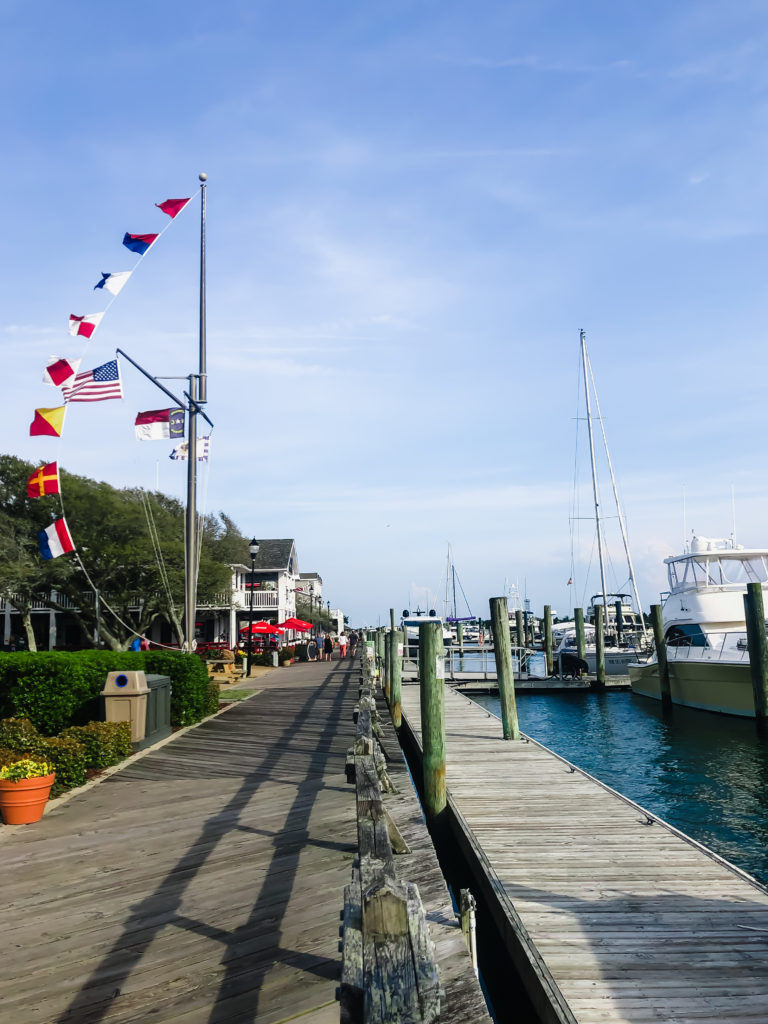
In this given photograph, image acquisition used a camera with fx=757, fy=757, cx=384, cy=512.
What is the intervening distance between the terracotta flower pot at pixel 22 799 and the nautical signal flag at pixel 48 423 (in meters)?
12.2

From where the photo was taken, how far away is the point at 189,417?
2025cm

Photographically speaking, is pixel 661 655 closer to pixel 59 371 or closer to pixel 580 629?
pixel 580 629

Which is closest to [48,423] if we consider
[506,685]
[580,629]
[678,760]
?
[506,685]

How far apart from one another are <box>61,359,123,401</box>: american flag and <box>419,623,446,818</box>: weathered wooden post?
11373 millimetres

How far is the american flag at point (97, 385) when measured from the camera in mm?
18672

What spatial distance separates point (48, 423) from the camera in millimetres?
18562

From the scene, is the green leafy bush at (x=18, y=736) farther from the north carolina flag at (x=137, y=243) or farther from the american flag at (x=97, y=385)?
the north carolina flag at (x=137, y=243)

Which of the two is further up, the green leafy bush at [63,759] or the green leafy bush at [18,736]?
the green leafy bush at [18,736]

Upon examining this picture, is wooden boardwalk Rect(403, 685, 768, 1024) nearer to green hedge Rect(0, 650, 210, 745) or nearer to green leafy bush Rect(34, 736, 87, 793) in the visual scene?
green leafy bush Rect(34, 736, 87, 793)

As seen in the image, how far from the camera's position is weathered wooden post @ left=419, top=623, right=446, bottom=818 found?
35.6ft

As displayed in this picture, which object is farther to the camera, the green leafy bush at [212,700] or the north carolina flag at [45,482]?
the north carolina flag at [45,482]

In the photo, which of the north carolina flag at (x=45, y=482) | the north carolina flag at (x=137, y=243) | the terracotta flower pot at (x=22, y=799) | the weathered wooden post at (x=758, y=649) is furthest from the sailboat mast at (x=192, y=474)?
the weathered wooden post at (x=758, y=649)

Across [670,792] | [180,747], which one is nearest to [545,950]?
[180,747]

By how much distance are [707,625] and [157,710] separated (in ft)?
76.3
